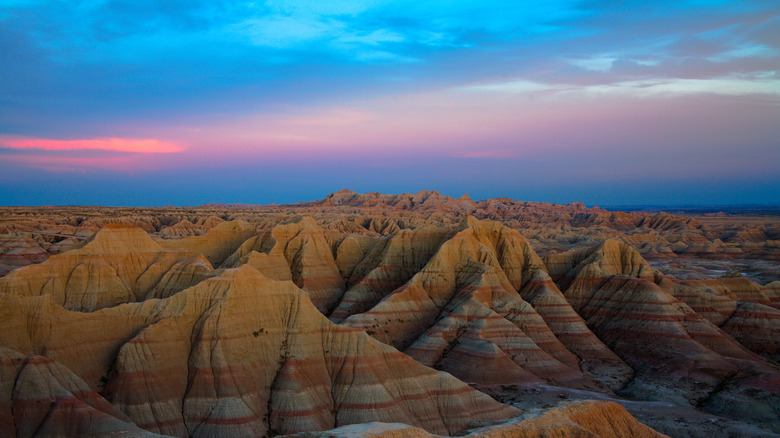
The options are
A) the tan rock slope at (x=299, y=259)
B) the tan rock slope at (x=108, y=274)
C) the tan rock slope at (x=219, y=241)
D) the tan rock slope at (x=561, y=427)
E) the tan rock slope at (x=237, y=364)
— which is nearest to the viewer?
the tan rock slope at (x=561, y=427)

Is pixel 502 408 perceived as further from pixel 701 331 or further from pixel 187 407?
pixel 701 331

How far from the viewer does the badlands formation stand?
117 ft

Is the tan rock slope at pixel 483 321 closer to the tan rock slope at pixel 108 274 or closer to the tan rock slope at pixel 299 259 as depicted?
the tan rock slope at pixel 299 259

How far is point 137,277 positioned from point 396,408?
27.2 metres

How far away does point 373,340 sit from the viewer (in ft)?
151

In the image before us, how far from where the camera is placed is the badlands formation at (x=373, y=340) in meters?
35.7

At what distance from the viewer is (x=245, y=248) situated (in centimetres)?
8438

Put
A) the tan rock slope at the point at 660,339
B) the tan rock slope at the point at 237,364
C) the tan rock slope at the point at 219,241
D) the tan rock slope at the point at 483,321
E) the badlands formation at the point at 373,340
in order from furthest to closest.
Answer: the tan rock slope at the point at 219,241 < the tan rock slope at the point at 483,321 < the tan rock slope at the point at 660,339 < the tan rock slope at the point at 237,364 < the badlands formation at the point at 373,340

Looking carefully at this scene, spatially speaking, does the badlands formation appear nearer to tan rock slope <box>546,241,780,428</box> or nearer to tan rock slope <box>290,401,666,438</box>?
tan rock slope <box>290,401,666,438</box>

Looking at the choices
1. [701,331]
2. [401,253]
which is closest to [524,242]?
[401,253]

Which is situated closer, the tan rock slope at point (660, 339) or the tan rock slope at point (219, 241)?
the tan rock slope at point (660, 339)

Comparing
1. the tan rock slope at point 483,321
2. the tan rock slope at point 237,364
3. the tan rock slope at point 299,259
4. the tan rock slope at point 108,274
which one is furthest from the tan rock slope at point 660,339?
the tan rock slope at point 108,274

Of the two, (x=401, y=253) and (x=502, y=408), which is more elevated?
(x=401, y=253)

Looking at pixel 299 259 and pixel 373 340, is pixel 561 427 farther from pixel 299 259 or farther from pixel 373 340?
pixel 299 259
